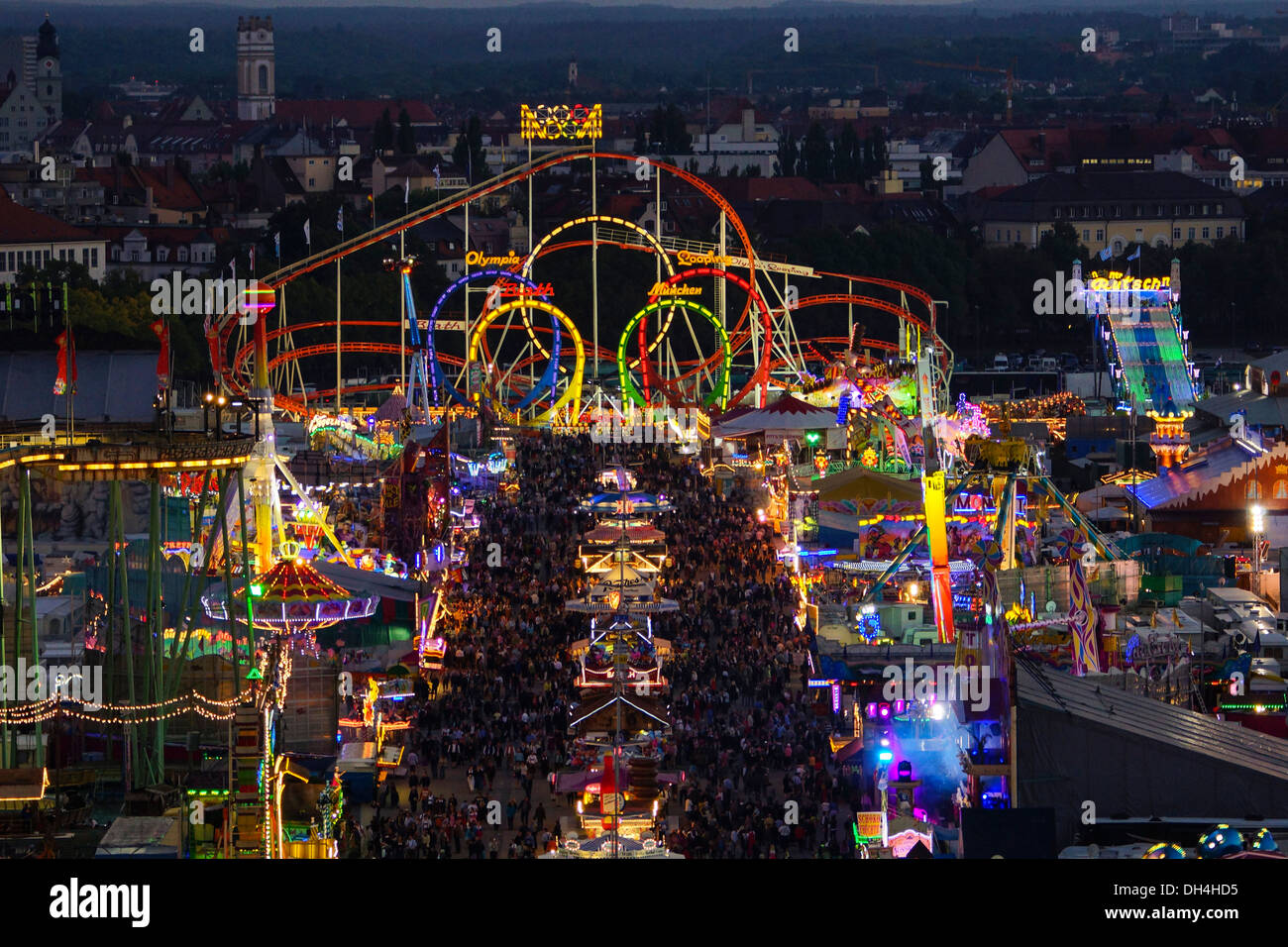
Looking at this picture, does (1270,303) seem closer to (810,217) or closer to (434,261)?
(810,217)

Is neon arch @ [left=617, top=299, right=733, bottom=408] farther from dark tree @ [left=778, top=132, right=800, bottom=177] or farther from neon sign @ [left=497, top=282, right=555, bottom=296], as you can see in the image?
dark tree @ [left=778, top=132, right=800, bottom=177]

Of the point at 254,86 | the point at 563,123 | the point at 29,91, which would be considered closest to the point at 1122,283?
the point at 563,123

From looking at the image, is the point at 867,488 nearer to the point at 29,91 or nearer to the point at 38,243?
the point at 38,243

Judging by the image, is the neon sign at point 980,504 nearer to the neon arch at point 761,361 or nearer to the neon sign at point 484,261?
the neon arch at point 761,361

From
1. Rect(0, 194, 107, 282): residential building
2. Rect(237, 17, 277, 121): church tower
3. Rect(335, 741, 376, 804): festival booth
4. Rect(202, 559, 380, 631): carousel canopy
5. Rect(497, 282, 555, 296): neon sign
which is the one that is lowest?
Rect(335, 741, 376, 804): festival booth

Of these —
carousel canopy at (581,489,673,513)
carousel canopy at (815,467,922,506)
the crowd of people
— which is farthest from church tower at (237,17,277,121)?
the crowd of people

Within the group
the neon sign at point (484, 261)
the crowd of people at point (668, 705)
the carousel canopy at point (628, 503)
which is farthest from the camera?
the neon sign at point (484, 261)

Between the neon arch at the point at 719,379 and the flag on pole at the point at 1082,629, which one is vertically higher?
the neon arch at the point at 719,379

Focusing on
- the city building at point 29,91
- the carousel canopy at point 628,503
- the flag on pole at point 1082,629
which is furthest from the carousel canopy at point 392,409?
the city building at point 29,91
